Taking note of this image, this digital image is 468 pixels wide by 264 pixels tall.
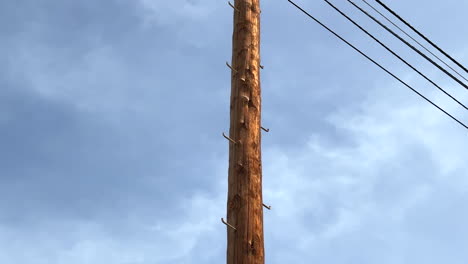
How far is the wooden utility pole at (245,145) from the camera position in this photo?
21.8 ft

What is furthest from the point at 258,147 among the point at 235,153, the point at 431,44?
the point at 431,44

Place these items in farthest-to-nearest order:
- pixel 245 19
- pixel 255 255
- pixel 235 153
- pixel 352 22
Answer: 1. pixel 352 22
2. pixel 245 19
3. pixel 235 153
4. pixel 255 255

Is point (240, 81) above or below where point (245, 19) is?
below

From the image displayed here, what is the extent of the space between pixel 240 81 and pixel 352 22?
8.28 feet

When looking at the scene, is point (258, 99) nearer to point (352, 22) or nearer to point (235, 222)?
point (235, 222)

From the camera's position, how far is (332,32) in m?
9.72

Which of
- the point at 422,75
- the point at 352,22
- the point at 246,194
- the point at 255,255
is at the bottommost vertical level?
the point at 255,255

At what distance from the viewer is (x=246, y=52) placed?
830cm

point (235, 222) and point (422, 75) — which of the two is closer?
point (235, 222)

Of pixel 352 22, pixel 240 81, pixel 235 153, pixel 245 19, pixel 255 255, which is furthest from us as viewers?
pixel 352 22

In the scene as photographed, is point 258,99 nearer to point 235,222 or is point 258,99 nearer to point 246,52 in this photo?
point 246,52

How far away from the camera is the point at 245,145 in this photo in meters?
7.30

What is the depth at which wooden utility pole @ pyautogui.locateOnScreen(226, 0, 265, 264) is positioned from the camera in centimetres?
663

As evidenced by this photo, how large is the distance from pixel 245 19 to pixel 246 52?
69 cm
